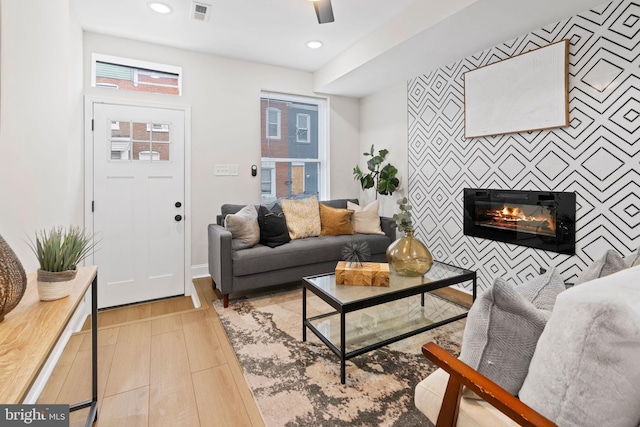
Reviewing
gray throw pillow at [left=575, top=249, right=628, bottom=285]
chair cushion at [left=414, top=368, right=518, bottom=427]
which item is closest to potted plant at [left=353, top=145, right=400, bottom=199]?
gray throw pillow at [left=575, top=249, right=628, bottom=285]

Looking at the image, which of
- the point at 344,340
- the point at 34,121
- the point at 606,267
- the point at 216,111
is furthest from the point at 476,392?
the point at 216,111

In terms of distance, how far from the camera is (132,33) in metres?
3.17

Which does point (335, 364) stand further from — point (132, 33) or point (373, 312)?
point (132, 33)

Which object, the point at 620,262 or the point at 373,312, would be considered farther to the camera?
the point at 373,312

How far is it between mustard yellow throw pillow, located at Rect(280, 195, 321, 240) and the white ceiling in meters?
1.61

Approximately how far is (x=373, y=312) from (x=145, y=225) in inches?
94.8

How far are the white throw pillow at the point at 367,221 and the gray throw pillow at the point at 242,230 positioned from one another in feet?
4.12

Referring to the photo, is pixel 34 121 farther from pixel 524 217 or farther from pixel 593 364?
pixel 524 217

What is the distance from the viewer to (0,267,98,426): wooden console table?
70 centimetres

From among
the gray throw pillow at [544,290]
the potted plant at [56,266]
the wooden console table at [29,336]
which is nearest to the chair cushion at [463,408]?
the gray throw pillow at [544,290]

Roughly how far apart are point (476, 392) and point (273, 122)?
12.8 feet

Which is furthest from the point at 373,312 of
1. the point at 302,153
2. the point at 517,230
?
the point at 302,153

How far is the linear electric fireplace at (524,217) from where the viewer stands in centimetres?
252

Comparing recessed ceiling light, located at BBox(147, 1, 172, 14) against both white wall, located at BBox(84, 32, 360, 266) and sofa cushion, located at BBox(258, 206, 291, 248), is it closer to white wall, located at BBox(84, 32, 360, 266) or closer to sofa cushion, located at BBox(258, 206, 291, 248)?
white wall, located at BBox(84, 32, 360, 266)
